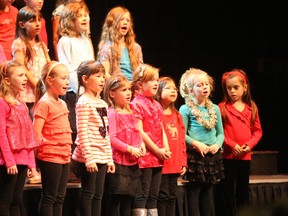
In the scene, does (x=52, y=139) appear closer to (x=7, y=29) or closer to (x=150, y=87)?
(x=150, y=87)

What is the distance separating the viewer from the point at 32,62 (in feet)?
13.4

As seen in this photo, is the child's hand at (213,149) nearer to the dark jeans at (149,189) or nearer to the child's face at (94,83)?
the dark jeans at (149,189)

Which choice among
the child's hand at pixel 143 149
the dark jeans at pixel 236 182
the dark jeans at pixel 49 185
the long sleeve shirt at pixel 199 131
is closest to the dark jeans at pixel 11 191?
the dark jeans at pixel 49 185

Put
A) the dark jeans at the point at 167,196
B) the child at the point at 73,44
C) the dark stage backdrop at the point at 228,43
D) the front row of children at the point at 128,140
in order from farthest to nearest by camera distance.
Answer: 1. the dark stage backdrop at the point at 228,43
2. the child at the point at 73,44
3. the dark jeans at the point at 167,196
4. the front row of children at the point at 128,140

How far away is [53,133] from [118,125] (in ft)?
1.68

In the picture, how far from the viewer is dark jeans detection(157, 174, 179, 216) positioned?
4090 mm

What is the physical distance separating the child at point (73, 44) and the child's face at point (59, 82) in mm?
641

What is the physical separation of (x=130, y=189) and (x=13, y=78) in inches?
40.3

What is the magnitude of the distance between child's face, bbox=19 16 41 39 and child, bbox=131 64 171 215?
737 millimetres

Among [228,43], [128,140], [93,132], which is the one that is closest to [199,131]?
[128,140]

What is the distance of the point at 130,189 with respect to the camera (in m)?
3.75

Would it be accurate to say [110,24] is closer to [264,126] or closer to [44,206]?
[44,206]

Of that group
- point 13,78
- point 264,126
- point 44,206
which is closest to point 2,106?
point 13,78

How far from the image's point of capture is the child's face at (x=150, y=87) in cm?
405
